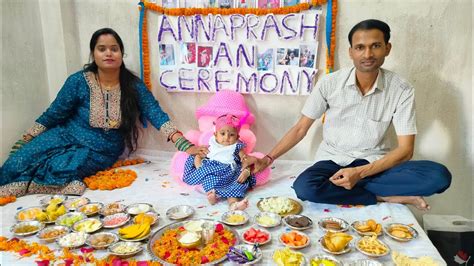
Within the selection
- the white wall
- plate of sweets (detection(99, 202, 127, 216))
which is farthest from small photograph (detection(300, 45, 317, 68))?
plate of sweets (detection(99, 202, 127, 216))

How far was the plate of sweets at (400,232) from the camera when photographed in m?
2.03

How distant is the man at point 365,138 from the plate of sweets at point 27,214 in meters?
A: 1.41

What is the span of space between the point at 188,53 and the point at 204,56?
14 centimetres

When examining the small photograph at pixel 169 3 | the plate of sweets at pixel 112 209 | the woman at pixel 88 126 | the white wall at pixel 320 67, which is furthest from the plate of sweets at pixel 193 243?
the small photograph at pixel 169 3

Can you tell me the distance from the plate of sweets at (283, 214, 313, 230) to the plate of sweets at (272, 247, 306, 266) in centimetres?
27

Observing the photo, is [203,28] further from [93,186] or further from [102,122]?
[93,186]

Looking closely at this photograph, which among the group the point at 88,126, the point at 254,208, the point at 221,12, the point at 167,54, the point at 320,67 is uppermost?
the point at 221,12

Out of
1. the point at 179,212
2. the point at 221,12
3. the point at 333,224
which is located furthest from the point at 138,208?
the point at 221,12

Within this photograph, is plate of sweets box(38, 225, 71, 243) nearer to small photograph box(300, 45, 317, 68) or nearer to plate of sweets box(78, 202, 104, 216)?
plate of sweets box(78, 202, 104, 216)

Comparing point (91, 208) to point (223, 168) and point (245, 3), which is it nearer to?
point (223, 168)

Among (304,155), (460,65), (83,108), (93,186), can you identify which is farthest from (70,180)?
(460,65)

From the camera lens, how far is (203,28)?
10.4 feet

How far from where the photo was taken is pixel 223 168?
2607mm

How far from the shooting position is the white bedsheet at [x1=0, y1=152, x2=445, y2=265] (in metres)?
1.94
